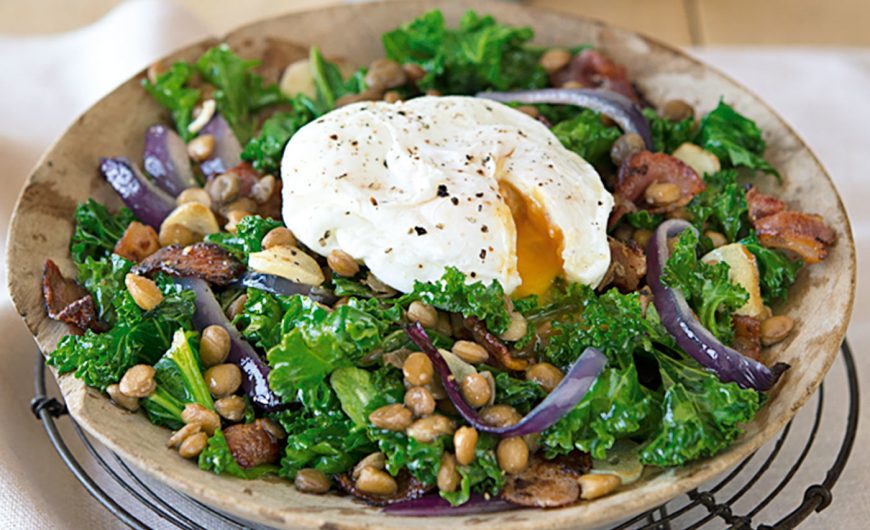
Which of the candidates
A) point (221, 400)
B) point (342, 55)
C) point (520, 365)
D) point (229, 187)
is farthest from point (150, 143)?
point (520, 365)

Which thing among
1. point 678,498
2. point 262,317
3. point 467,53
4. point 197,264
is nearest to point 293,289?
point 262,317

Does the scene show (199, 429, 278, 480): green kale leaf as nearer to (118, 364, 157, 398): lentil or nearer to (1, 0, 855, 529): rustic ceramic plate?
(1, 0, 855, 529): rustic ceramic plate

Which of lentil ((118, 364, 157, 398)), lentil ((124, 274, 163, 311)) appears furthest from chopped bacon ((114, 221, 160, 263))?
lentil ((118, 364, 157, 398))

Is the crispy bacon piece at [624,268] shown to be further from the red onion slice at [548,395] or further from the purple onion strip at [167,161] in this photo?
the purple onion strip at [167,161]

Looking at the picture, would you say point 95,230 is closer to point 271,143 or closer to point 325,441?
point 271,143

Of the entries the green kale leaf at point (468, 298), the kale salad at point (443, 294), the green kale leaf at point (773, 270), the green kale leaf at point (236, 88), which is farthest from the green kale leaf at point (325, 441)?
the green kale leaf at point (236, 88)

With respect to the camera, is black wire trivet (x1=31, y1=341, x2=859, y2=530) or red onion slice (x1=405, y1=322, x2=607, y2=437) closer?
red onion slice (x1=405, y1=322, x2=607, y2=437)
